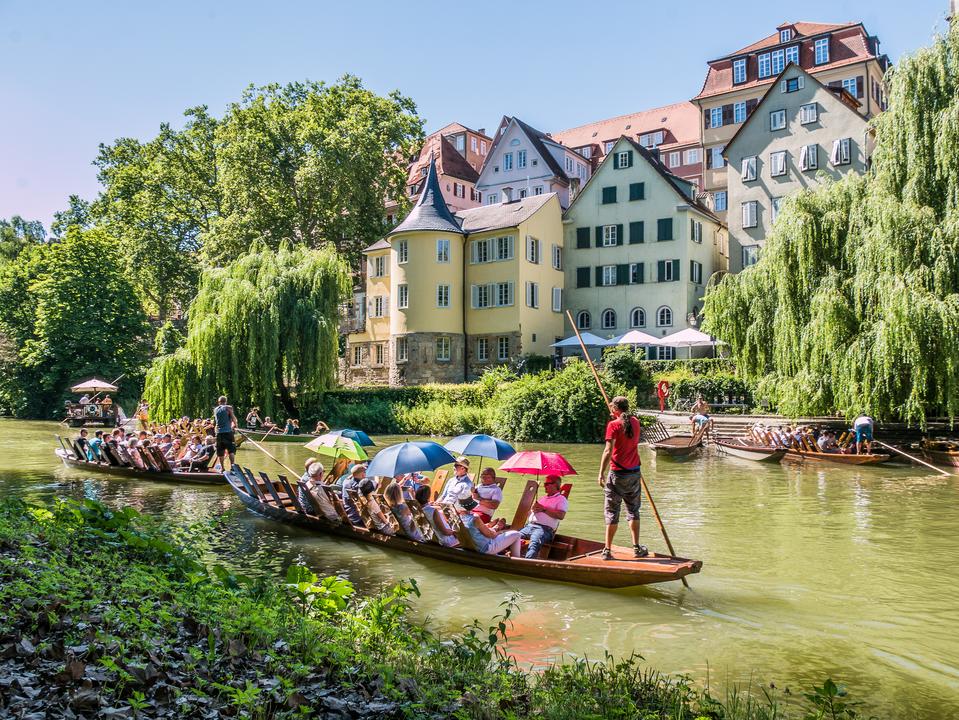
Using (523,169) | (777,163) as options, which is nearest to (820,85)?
(777,163)

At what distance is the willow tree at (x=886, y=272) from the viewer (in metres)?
21.2

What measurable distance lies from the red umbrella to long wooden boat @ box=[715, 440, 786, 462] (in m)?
14.6

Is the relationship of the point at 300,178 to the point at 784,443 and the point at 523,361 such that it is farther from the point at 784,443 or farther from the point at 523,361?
the point at 784,443

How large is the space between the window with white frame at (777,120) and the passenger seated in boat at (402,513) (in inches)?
1494

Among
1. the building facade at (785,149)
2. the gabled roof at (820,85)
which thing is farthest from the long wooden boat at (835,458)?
the gabled roof at (820,85)

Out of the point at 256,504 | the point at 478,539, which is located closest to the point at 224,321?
the point at 256,504

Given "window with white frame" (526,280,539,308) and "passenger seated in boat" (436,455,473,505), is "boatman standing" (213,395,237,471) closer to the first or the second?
"passenger seated in boat" (436,455,473,505)

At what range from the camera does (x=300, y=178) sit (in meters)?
45.8

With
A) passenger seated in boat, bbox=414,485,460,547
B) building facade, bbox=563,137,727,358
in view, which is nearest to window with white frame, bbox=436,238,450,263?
building facade, bbox=563,137,727,358

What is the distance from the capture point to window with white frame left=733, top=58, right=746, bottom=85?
53500mm

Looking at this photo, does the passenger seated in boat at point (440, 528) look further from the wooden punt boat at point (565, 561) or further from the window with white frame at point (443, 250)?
the window with white frame at point (443, 250)

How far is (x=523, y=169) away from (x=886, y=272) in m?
36.6

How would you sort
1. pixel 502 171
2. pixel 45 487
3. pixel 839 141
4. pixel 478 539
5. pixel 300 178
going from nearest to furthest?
pixel 478 539
pixel 45 487
pixel 839 141
pixel 300 178
pixel 502 171

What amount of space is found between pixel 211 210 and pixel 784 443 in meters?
39.3
